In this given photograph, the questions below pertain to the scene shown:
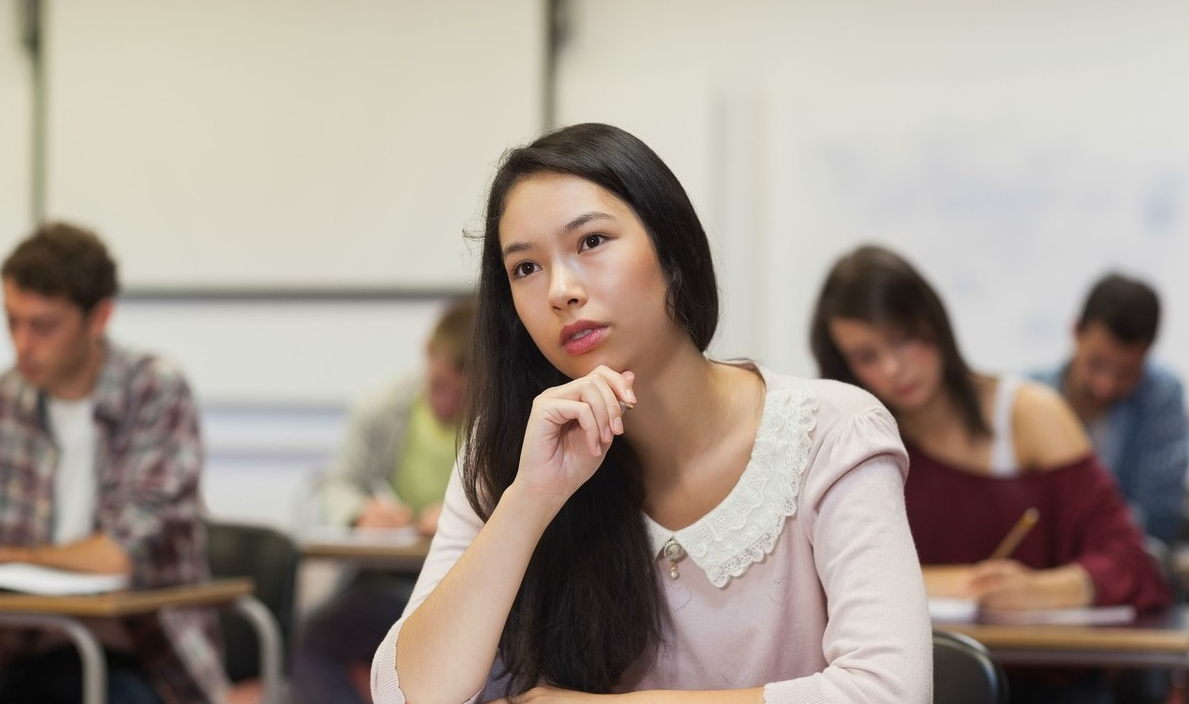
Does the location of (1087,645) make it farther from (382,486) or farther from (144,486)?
(382,486)

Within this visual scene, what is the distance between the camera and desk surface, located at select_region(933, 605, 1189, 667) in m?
2.17

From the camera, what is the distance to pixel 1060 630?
2273 mm

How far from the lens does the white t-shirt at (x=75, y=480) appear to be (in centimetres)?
314

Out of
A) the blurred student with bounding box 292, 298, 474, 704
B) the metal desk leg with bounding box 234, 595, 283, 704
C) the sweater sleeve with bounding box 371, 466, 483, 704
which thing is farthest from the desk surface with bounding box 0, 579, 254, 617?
the sweater sleeve with bounding box 371, 466, 483, 704

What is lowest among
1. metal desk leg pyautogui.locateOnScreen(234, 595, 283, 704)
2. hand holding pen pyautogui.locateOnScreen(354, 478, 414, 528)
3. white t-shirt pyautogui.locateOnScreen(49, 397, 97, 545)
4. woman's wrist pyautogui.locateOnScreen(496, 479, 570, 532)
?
metal desk leg pyautogui.locateOnScreen(234, 595, 283, 704)

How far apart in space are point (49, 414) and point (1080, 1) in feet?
11.8

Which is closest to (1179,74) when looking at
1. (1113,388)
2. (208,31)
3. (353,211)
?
(1113,388)

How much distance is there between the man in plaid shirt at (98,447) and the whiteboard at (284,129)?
6.42ft

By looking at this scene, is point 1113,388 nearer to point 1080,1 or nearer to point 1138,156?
point 1138,156

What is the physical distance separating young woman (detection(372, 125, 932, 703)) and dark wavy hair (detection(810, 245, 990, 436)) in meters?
1.16

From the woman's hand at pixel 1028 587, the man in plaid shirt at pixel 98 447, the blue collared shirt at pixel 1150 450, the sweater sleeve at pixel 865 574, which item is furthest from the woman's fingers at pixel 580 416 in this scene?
the blue collared shirt at pixel 1150 450

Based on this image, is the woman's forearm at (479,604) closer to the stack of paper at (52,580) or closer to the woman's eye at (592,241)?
the woman's eye at (592,241)

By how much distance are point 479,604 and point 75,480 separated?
2.00 metres

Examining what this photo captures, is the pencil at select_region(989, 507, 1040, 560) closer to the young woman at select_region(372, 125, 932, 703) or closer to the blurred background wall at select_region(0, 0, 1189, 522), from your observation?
the young woman at select_region(372, 125, 932, 703)
